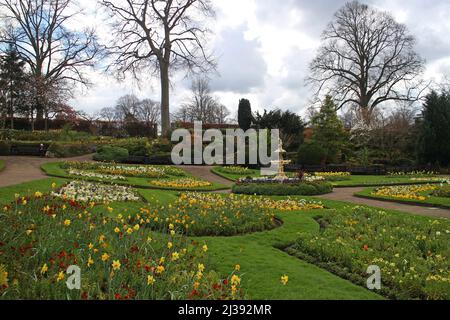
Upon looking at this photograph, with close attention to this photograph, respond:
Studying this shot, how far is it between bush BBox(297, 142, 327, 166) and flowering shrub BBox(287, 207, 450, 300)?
57.7 feet

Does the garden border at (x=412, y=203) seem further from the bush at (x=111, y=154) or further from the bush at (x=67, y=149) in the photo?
the bush at (x=67, y=149)

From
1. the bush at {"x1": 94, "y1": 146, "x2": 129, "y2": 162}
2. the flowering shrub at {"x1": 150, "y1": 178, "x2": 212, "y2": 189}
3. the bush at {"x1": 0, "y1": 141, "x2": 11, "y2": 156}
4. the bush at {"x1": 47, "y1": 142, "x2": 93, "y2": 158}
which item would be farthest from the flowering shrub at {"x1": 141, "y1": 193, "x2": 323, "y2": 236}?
the bush at {"x1": 0, "y1": 141, "x2": 11, "y2": 156}

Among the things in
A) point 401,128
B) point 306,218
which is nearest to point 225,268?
point 306,218

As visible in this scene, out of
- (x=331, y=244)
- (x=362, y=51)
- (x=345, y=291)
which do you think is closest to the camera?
(x=345, y=291)

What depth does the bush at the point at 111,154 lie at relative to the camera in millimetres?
25188

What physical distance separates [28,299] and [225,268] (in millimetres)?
2709

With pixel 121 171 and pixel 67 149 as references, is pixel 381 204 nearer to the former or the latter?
pixel 121 171

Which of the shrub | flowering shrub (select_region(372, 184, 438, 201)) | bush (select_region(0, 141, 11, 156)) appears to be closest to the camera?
flowering shrub (select_region(372, 184, 438, 201))

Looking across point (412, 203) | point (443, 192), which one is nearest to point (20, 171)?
point (412, 203)

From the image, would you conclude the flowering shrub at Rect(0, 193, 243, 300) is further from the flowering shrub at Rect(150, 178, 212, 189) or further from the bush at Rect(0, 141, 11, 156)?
the bush at Rect(0, 141, 11, 156)

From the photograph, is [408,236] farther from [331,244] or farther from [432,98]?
[432,98]

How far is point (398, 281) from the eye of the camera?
17.5ft

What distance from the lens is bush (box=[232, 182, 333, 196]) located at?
1524 centimetres

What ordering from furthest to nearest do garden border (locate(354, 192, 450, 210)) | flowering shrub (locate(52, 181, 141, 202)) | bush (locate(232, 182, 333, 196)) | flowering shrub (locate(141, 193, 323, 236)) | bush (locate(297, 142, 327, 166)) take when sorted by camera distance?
bush (locate(297, 142, 327, 166))
bush (locate(232, 182, 333, 196))
garden border (locate(354, 192, 450, 210))
flowering shrub (locate(52, 181, 141, 202))
flowering shrub (locate(141, 193, 323, 236))
